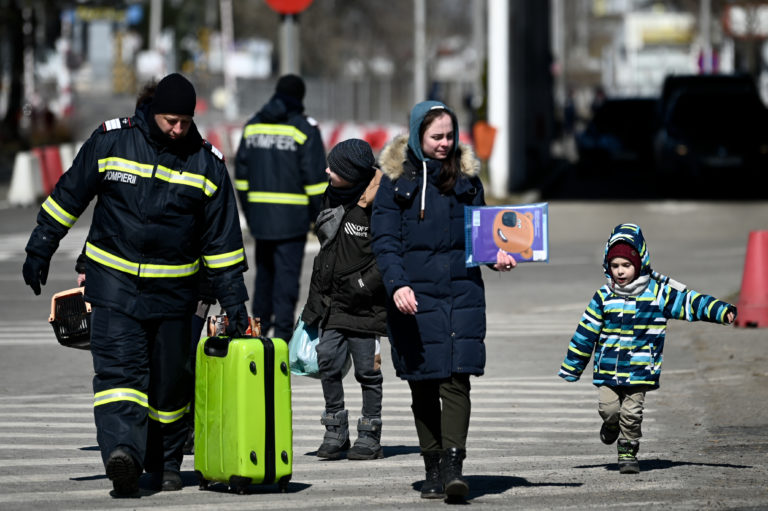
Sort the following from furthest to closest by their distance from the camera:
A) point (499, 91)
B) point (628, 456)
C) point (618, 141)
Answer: point (618, 141) < point (499, 91) < point (628, 456)

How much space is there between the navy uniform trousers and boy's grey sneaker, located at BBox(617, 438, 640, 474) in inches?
80.1

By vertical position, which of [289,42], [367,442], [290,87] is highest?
[289,42]

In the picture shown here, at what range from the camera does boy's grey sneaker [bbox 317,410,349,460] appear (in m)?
8.19

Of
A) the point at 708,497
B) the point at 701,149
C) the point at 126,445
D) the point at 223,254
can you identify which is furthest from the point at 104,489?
the point at 701,149

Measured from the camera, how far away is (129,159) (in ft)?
23.2

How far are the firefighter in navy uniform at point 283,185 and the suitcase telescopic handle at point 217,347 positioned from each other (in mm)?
4068

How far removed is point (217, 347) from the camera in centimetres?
708

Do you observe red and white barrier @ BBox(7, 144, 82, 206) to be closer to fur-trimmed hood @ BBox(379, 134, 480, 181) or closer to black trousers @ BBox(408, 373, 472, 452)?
fur-trimmed hood @ BBox(379, 134, 480, 181)

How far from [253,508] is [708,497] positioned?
1953 millimetres

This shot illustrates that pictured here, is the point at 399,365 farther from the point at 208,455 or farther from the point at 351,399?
the point at 351,399

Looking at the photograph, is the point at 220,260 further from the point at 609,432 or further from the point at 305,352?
the point at 609,432

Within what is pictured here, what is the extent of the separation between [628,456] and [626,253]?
96cm

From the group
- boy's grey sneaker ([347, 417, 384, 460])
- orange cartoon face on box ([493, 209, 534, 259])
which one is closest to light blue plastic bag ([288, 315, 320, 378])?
boy's grey sneaker ([347, 417, 384, 460])

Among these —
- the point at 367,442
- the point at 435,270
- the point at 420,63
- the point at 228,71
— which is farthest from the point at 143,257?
the point at 228,71
